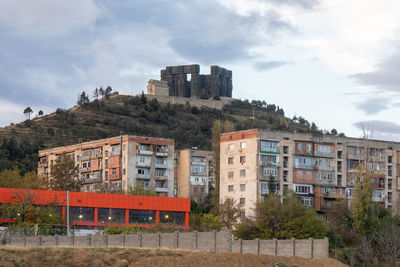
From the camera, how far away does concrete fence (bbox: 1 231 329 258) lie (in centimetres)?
6494

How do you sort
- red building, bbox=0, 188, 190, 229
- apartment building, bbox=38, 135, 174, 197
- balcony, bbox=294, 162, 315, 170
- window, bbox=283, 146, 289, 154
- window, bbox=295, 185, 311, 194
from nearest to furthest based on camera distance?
red building, bbox=0, 188, 190, 229 → window, bbox=295, 185, 311, 194 → window, bbox=283, 146, 289, 154 → balcony, bbox=294, 162, 315, 170 → apartment building, bbox=38, 135, 174, 197

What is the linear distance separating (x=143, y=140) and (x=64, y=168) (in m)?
15.7

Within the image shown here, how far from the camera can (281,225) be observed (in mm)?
92312

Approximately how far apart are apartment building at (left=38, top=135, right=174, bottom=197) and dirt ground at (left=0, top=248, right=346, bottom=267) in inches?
3025

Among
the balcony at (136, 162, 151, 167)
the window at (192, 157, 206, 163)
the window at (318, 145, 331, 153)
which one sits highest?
the window at (318, 145, 331, 153)

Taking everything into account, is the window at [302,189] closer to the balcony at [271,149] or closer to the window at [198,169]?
the balcony at [271,149]

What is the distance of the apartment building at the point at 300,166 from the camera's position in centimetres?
12200

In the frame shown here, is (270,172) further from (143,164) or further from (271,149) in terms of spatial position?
(143,164)

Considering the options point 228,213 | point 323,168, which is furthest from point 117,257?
point 323,168

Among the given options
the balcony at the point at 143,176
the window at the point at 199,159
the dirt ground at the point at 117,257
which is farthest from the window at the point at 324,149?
the dirt ground at the point at 117,257

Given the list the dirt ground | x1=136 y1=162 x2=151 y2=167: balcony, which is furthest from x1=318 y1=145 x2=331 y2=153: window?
the dirt ground

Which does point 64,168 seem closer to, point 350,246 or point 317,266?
point 350,246

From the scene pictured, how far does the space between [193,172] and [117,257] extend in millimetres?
95609

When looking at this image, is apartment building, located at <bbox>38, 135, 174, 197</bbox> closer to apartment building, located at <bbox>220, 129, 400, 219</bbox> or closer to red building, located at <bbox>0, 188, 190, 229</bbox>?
apartment building, located at <bbox>220, 129, 400, 219</bbox>
